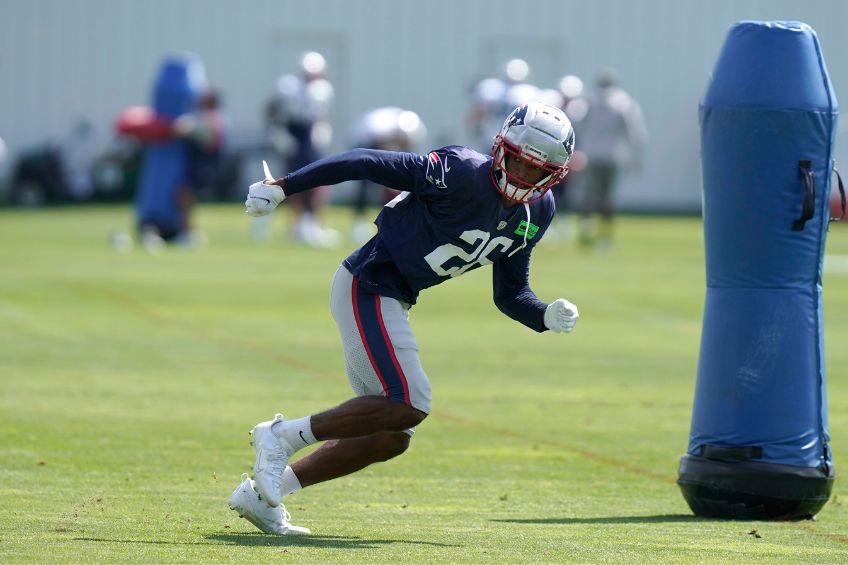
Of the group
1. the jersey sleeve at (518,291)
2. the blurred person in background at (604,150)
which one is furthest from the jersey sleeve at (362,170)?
the blurred person in background at (604,150)

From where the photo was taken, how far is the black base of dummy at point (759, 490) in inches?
271

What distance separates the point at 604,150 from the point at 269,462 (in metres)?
17.0

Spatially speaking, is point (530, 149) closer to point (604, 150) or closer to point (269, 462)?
point (269, 462)

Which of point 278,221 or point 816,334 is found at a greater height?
point 816,334

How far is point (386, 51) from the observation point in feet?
111

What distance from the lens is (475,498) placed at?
7.30 metres

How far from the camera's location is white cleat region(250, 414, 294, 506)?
617cm

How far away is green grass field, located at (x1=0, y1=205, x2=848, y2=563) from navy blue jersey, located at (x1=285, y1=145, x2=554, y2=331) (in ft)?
3.35

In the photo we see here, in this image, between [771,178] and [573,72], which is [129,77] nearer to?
[573,72]

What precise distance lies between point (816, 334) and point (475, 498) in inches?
65.7

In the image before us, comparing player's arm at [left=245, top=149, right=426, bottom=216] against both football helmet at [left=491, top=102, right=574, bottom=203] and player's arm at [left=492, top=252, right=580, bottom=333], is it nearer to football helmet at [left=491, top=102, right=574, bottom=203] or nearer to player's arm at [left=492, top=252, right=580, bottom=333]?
football helmet at [left=491, top=102, right=574, bottom=203]

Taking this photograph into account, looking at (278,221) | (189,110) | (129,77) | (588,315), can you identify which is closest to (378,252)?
(588,315)

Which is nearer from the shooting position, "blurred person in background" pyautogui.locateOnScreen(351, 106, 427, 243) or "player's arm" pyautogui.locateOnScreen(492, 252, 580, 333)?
"player's arm" pyautogui.locateOnScreen(492, 252, 580, 333)

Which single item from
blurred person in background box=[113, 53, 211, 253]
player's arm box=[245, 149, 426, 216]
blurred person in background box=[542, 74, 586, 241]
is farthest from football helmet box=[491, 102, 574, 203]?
blurred person in background box=[542, 74, 586, 241]
